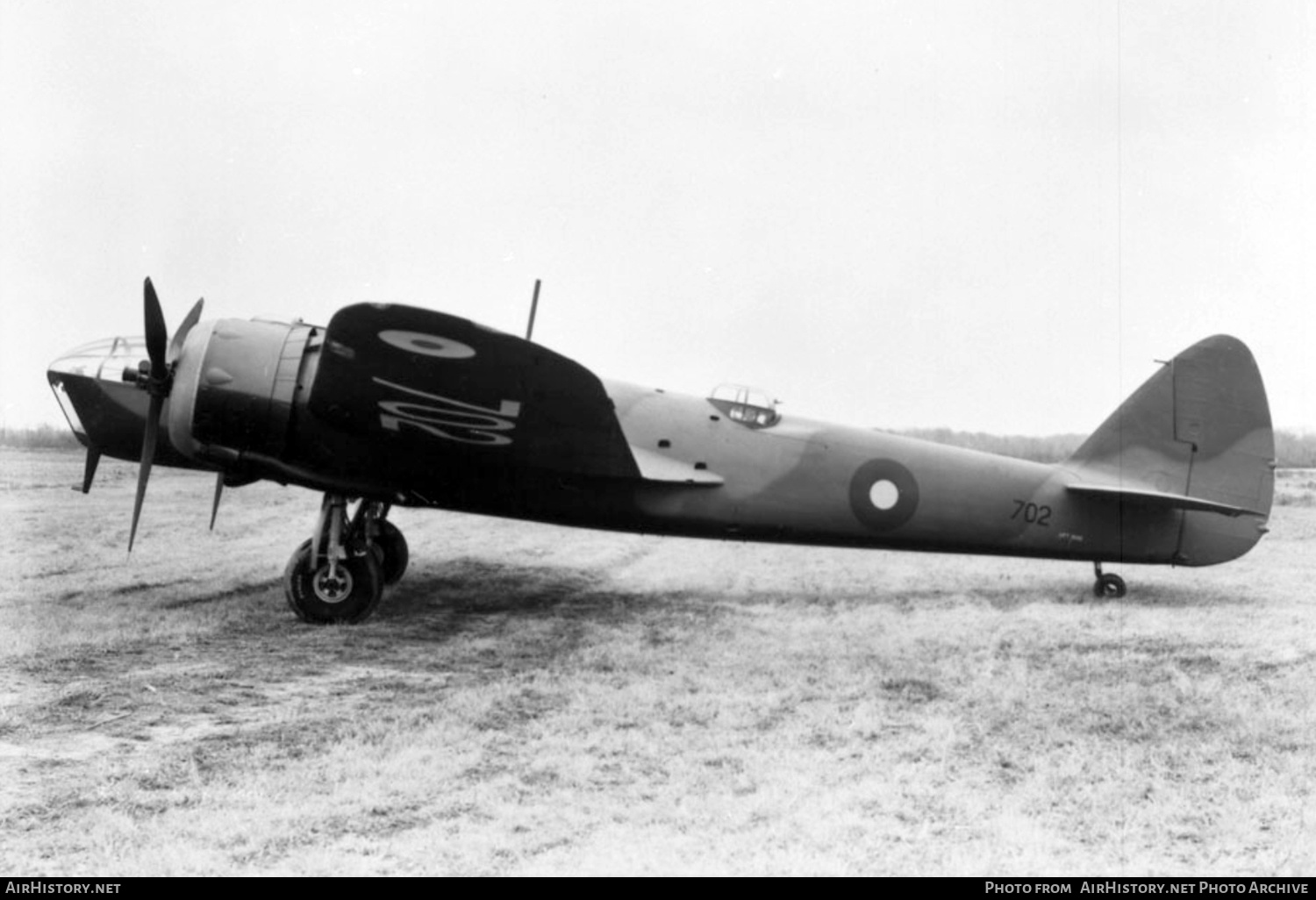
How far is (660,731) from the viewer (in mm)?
4285

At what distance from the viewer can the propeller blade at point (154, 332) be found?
253 inches

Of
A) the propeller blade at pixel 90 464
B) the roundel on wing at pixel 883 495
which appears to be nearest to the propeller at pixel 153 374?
the propeller blade at pixel 90 464

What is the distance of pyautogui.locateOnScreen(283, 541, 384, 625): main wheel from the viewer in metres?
6.71

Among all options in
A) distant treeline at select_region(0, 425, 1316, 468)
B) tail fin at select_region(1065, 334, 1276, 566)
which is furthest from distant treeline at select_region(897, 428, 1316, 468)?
tail fin at select_region(1065, 334, 1276, 566)

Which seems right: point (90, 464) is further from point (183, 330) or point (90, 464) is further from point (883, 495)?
point (883, 495)

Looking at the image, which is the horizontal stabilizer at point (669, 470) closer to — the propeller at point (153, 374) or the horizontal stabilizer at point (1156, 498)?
the horizontal stabilizer at point (1156, 498)

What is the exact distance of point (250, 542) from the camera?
11.1 meters

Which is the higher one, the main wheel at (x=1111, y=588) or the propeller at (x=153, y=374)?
the propeller at (x=153, y=374)

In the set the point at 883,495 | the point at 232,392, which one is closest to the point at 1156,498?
the point at 883,495

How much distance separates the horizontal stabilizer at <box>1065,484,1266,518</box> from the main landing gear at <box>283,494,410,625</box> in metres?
5.92

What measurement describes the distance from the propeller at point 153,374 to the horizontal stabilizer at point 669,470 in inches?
140

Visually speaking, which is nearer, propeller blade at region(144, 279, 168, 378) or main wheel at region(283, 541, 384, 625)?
propeller blade at region(144, 279, 168, 378)

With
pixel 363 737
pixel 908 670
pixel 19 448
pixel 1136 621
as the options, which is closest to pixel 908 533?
pixel 1136 621

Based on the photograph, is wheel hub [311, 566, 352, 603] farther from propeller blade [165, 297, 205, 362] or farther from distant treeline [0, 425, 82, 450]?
distant treeline [0, 425, 82, 450]
